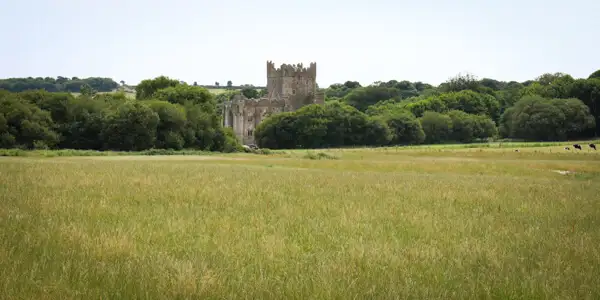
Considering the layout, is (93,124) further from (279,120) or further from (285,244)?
(285,244)

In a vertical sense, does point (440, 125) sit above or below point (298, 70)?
below

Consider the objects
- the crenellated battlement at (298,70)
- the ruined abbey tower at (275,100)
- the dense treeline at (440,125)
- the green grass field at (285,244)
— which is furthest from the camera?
the crenellated battlement at (298,70)

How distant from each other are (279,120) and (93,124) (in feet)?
153

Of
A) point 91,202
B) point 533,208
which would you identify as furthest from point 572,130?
point 91,202

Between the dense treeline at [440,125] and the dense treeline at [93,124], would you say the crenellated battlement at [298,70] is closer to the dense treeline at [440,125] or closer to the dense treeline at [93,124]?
the dense treeline at [440,125]

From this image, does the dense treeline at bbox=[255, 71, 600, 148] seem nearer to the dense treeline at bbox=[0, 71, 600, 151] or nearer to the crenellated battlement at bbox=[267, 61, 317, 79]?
the dense treeline at bbox=[0, 71, 600, 151]

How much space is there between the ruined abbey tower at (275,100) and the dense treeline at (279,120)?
14503mm

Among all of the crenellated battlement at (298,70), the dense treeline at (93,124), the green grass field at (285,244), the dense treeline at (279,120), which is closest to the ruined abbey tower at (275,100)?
the crenellated battlement at (298,70)

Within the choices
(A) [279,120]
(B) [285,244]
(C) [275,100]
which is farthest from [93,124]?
(C) [275,100]

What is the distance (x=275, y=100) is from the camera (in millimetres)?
139000

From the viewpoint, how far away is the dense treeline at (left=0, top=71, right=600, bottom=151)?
70.2 meters

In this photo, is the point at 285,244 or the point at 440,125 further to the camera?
the point at 440,125

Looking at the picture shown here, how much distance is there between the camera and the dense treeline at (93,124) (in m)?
64.8

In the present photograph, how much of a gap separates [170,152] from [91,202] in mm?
49141
